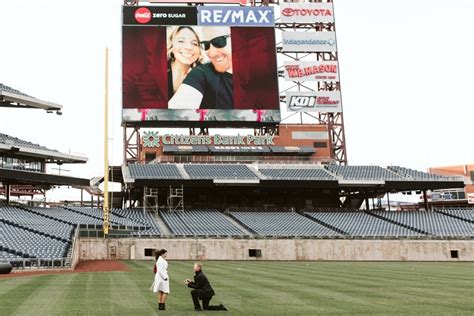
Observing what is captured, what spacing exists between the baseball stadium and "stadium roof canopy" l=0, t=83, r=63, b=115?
217 mm

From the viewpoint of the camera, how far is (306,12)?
58.4 m

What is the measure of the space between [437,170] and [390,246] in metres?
42.5

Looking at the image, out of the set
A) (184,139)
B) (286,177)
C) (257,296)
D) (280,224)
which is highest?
(184,139)

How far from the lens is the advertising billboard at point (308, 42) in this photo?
57156mm

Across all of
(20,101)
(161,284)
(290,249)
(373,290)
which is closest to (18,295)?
(161,284)

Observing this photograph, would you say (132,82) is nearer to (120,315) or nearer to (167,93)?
(167,93)

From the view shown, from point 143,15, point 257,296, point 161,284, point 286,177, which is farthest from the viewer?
point 143,15

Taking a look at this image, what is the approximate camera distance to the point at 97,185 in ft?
174

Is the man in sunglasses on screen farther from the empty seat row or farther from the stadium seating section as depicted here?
the empty seat row

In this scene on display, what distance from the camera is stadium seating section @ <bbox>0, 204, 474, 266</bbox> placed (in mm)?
37828

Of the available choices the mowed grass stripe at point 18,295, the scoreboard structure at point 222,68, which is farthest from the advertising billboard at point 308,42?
the mowed grass stripe at point 18,295

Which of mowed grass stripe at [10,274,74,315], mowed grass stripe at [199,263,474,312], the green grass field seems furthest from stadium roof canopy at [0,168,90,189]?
mowed grass stripe at [199,263,474,312]

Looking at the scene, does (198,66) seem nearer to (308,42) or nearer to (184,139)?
(184,139)

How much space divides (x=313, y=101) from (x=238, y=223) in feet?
56.6
